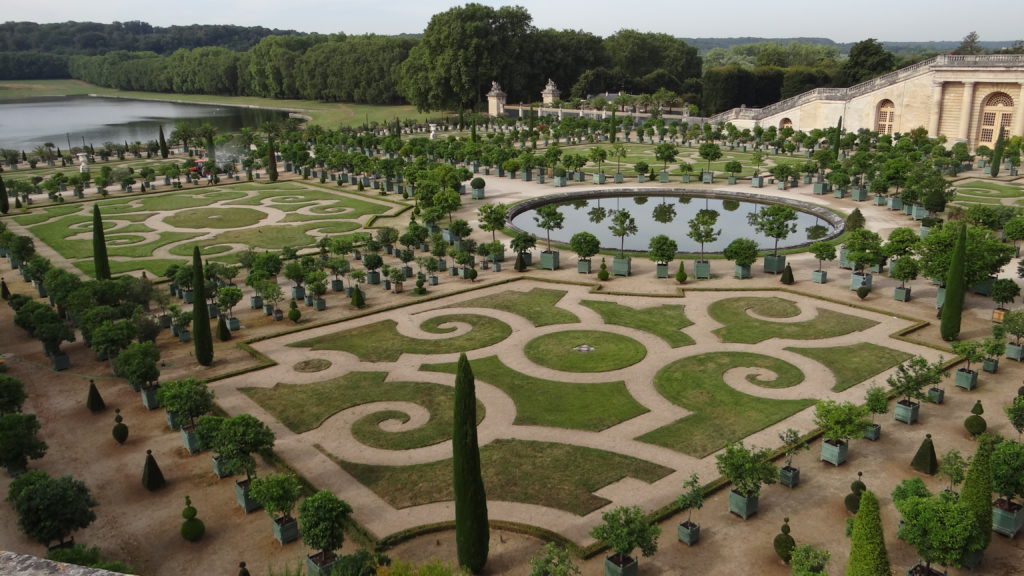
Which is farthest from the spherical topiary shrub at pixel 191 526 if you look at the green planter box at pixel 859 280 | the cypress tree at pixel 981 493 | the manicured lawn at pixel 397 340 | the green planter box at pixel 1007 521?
the green planter box at pixel 859 280

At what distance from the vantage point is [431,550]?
23938 mm

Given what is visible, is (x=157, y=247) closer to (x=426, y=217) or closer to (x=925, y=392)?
(x=426, y=217)

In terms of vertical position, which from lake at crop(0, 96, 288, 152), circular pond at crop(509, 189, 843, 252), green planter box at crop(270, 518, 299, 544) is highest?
lake at crop(0, 96, 288, 152)

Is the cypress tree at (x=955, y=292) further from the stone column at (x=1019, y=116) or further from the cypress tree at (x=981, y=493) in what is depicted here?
the stone column at (x=1019, y=116)

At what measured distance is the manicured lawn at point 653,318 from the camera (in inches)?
1614

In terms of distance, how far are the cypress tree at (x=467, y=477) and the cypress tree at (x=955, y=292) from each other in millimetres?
28638

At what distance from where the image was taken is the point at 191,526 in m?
24.7

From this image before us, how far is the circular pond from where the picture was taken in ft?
200

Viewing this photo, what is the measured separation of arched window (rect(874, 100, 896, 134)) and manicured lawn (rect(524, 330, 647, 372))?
86036mm

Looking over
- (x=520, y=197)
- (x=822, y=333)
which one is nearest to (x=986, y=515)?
(x=822, y=333)

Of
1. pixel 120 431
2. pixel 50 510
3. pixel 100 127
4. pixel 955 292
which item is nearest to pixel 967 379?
pixel 955 292

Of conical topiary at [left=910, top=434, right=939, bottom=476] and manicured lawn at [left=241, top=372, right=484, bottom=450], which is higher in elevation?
conical topiary at [left=910, top=434, right=939, bottom=476]

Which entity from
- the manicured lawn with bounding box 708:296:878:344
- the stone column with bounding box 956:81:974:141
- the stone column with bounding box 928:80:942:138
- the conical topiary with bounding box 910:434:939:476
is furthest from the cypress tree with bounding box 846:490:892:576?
the stone column with bounding box 928:80:942:138

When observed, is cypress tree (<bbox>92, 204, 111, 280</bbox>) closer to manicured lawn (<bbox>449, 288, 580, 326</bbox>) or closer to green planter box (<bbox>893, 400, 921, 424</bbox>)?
manicured lawn (<bbox>449, 288, 580, 326</bbox>)
